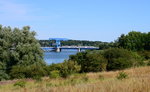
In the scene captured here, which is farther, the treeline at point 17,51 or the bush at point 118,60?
the treeline at point 17,51

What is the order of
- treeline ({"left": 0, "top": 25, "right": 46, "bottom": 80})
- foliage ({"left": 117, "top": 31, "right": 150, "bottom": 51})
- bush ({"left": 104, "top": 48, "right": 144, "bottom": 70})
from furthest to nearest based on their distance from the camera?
foliage ({"left": 117, "top": 31, "right": 150, "bottom": 51}) < treeline ({"left": 0, "top": 25, "right": 46, "bottom": 80}) < bush ({"left": 104, "top": 48, "right": 144, "bottom": 70})

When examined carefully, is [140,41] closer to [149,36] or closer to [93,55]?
[149,36]

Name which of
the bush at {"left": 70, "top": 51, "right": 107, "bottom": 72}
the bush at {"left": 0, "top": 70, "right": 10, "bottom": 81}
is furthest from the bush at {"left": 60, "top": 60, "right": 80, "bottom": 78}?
the bush at {"left": 0, "top": 70, "right": 10, "bottom": 81}

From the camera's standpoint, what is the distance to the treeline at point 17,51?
39594 millimetres

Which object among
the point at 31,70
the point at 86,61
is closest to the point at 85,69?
the point at 86,61

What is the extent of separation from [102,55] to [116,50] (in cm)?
198

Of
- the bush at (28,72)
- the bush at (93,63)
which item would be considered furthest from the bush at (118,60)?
the bush at (28,72)

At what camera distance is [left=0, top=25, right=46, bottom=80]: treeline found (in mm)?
39594

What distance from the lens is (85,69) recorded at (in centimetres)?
4044

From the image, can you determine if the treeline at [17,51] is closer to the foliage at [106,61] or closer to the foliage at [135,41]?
the foliage at [106,61]

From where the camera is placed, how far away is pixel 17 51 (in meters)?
40.2

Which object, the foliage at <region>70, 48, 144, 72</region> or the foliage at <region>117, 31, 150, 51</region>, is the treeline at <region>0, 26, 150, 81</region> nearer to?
the foliage at <region>70, 48, 144, 72</region>

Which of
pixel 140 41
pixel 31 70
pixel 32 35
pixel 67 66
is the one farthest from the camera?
pixel 140 41

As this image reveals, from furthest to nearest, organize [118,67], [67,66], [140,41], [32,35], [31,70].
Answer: [140,41]
[32,35]
[118,67]
[31,70]
[67,66]
